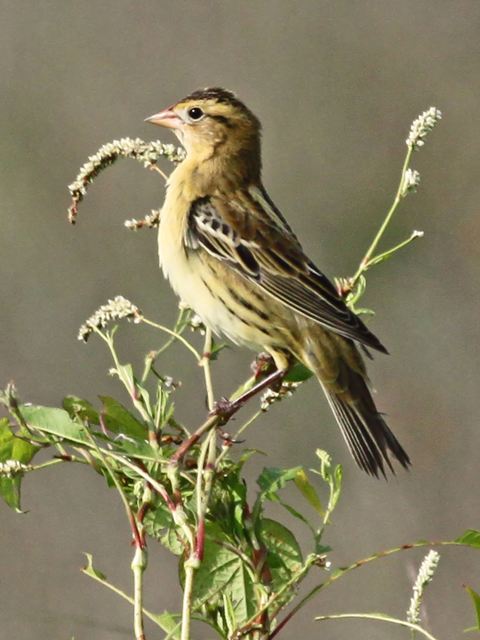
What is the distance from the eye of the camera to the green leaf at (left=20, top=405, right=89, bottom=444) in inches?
80.5

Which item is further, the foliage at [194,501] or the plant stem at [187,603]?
the foliage at [194,501]

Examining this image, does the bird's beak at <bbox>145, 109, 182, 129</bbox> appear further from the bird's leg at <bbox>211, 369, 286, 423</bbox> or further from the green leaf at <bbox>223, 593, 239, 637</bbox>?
the green leaf at <bbox>223, 593, 239, 637</bbox>

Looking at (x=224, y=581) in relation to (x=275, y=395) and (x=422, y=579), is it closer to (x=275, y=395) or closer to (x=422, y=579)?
(x=422, y=579)

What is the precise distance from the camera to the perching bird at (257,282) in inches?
139

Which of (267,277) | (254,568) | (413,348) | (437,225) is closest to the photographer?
(254,568)

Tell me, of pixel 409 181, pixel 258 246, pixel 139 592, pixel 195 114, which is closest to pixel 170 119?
pixel 195 114

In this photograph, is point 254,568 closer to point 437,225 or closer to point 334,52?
point 437,225

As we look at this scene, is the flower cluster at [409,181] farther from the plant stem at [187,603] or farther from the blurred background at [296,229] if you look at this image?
the blurred background at [296,229]

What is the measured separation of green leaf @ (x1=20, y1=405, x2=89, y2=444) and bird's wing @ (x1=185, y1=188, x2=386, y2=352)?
5.61 feet

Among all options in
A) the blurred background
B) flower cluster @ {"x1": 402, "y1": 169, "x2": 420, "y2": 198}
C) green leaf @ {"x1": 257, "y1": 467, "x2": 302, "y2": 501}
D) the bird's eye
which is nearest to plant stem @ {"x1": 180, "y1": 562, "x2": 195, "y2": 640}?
green leaf @ {"x1": 257, "y1": 467, "x2": 302, "y2": 501}

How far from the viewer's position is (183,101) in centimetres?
434

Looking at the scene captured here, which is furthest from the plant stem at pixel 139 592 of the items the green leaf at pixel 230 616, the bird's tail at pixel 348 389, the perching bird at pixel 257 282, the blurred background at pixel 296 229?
the blurred background at pixel 296 229

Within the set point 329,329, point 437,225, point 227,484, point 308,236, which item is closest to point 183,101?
point 329,329

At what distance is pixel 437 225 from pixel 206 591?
719 centimetres
